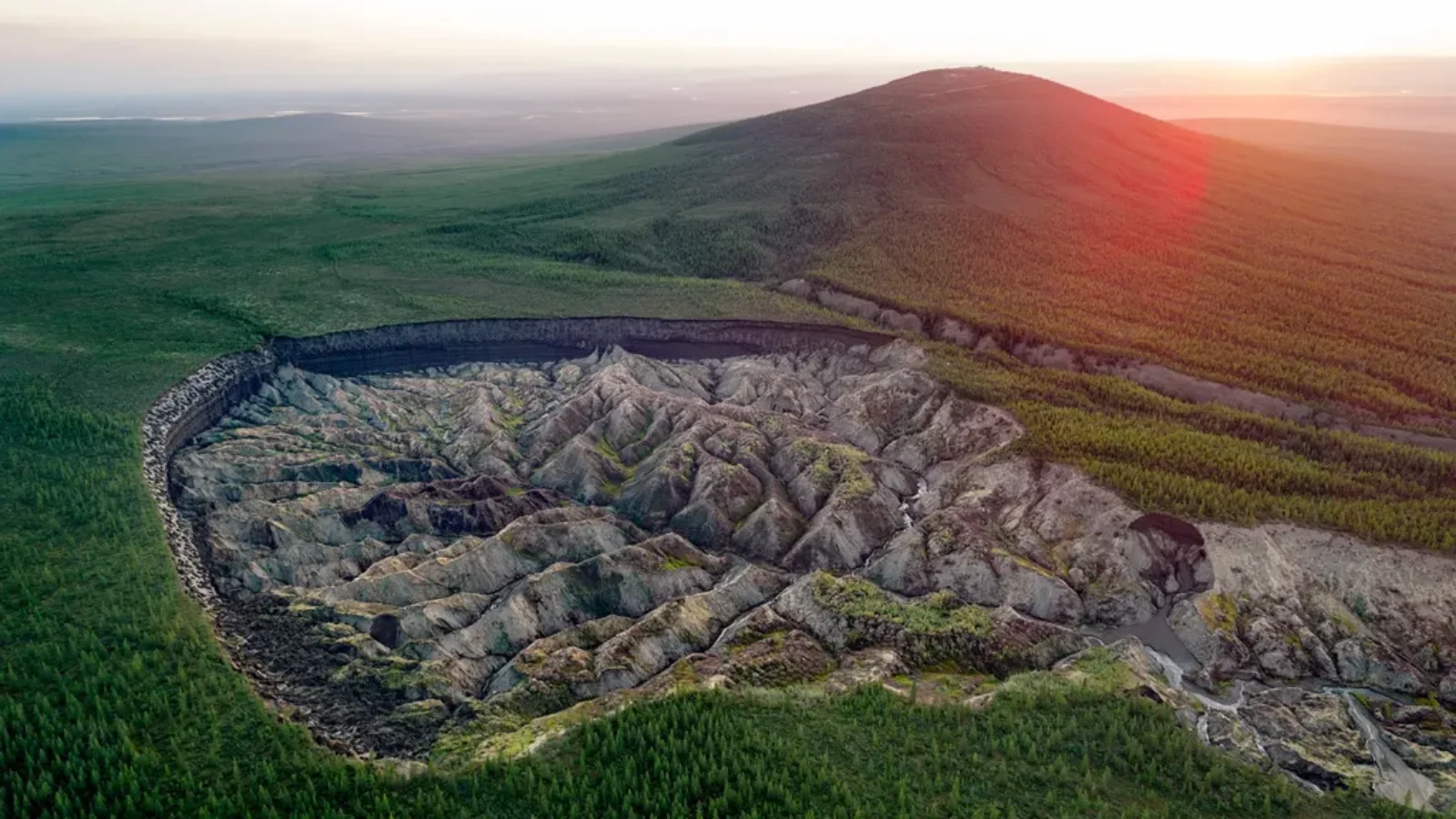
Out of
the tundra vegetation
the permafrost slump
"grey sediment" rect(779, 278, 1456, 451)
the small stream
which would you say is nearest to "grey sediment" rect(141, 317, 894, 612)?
the tundra vegetation

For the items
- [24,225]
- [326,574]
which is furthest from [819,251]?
[24,225]

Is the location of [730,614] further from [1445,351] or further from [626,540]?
[1445,351]

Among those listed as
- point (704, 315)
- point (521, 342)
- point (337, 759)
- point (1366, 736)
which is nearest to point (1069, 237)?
point (704, 315)

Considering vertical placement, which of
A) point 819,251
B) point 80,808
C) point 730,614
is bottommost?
point 730,614

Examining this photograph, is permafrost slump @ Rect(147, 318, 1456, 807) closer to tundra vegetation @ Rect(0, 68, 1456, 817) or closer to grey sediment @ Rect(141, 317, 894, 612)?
tundra vegetation @ Rect(0, 68, 1456, 817)

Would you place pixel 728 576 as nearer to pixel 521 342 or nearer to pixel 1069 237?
pixel 521 342

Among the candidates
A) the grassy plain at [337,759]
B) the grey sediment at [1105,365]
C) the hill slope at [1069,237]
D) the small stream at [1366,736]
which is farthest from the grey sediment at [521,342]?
the small stream at [1366,736]
